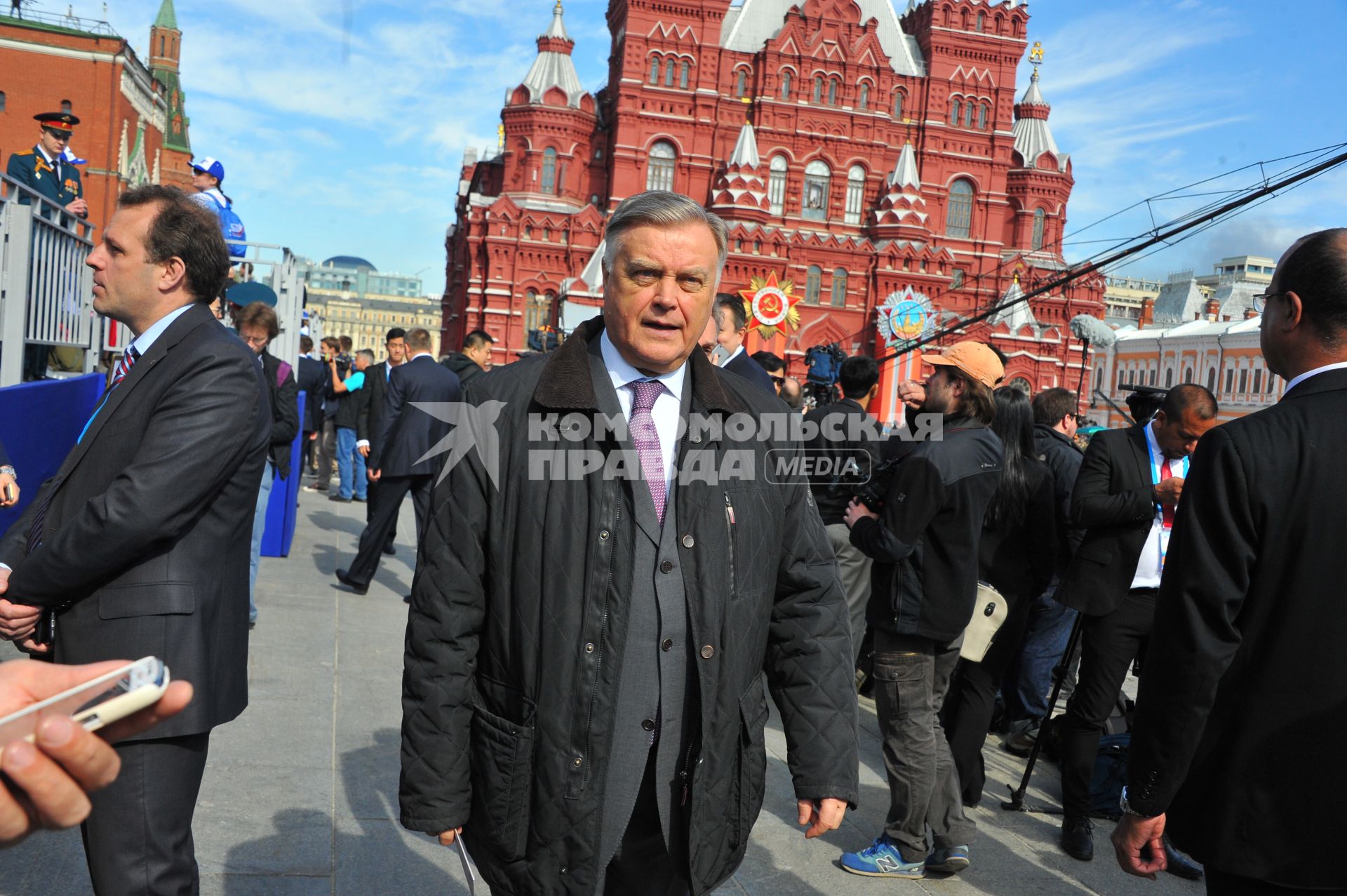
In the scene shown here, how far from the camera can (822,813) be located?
2.32 meters

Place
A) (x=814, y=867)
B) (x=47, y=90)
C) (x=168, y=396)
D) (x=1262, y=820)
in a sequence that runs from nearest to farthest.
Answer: (x=1262, y=820)
(x=168, y=396)
(x=814, y=867)
(x=47, y=90)

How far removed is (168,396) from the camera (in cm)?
242

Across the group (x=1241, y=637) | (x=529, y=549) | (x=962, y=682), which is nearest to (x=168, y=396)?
(x=529, y=549)

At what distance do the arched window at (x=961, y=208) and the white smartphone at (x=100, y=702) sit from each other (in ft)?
161

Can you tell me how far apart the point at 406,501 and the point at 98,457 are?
40.4 feet

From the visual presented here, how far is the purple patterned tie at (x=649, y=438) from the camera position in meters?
2.26

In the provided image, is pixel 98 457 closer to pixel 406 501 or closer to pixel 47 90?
pixel 406 501

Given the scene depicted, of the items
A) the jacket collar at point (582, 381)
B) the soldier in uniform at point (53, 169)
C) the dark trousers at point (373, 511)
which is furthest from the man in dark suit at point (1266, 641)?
the soldier in uniform at point (53, 169)

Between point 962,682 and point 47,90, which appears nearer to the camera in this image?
point 962,682

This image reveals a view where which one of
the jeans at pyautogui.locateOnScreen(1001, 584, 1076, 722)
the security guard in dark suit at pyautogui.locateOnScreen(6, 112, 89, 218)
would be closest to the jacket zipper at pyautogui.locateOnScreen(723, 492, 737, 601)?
the jeans at pyautogui.locateOnScreen(1001, 584, 1076, 722)

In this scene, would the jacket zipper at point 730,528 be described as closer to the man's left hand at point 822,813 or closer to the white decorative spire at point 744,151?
the man's left hand at point 822,813

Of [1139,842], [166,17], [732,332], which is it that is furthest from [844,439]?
[166,17]

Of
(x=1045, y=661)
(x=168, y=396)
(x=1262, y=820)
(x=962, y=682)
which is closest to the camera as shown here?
(x=1262, y=820)

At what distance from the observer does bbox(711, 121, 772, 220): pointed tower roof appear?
140 ft
